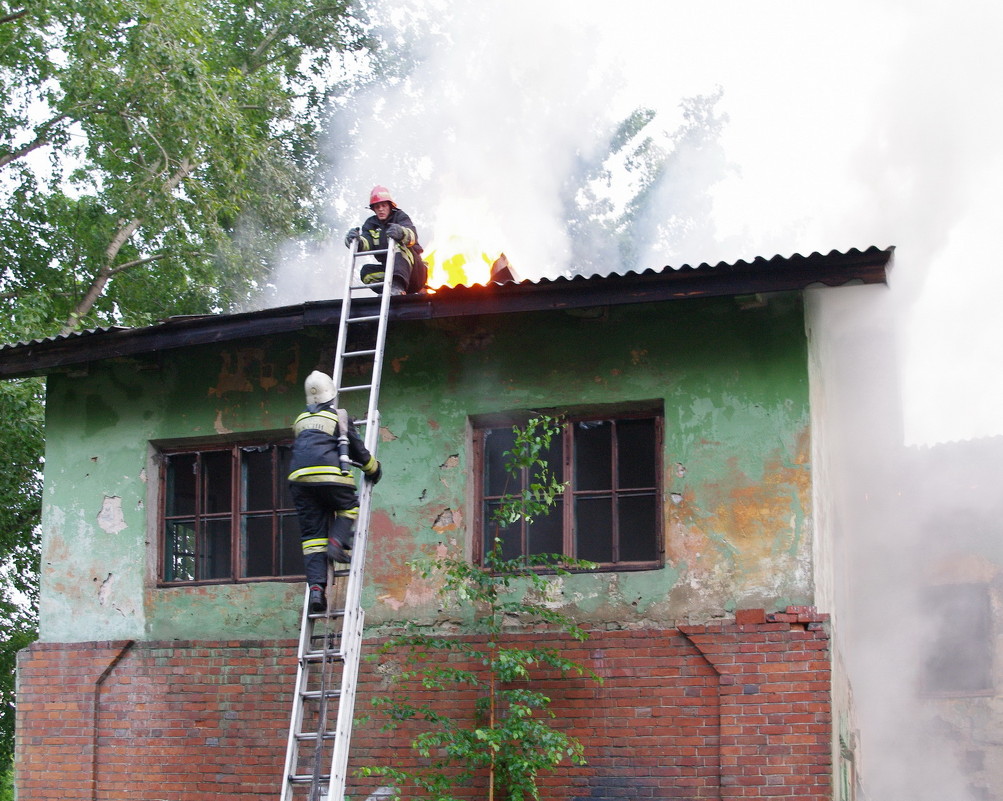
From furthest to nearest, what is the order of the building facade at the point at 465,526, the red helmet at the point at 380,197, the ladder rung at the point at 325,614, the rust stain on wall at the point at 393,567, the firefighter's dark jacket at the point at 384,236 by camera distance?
1. the red helmet at the point at 380,197
2. the firefighter's dark jacket at the point at 384,236
3. the rust stain on wall at the point at 393,567
4. the building facade at the point at 465,526
5. the ladder rung at the point at 325,614

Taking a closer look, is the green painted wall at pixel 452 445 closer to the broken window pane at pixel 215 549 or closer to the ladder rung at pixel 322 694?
the broken window pane at pixel 215 549

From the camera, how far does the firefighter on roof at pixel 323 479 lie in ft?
26.3

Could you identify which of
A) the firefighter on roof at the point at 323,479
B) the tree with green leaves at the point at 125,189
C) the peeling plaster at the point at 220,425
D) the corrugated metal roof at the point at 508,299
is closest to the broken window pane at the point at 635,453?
the corrugated metal roof at the point at 508,299

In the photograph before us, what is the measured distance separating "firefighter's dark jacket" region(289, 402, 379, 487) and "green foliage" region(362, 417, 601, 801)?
2.79 ft

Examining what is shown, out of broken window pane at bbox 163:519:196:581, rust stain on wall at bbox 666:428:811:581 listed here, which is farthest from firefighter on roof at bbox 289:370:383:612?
broken window pane at bbox 163:519:196:581

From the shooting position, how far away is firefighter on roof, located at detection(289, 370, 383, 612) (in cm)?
802

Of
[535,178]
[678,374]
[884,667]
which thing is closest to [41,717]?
[678,374]

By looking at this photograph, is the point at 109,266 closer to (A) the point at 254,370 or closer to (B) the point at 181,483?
(B) the point at 181,483

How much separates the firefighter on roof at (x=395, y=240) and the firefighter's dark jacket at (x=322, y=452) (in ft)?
6.41

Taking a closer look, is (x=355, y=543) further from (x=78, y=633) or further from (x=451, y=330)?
(x=78, y=633)

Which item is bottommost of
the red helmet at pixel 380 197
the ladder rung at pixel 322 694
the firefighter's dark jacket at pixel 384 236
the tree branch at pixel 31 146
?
the ladder rung at pixel 322 694

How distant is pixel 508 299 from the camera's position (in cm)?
899

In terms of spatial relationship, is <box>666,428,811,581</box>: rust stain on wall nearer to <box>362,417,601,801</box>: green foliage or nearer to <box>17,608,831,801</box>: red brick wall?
<box>17,608,831,801</box>: red brick wall

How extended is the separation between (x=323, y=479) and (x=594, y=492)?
2.17m
